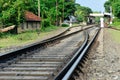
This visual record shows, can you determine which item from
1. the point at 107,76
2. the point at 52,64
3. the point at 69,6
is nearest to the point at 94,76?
the point at 107,76

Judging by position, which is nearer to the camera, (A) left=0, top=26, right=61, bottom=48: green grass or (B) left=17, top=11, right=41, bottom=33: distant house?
(A) left=0, top=26, right=61, bottom=48: green grass

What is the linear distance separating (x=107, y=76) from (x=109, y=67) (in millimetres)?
1975

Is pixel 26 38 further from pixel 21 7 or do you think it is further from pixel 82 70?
pixel 82 70

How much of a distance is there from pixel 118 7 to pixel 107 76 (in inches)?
3185

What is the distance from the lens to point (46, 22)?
67500 mm

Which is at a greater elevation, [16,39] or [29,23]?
[29,23]

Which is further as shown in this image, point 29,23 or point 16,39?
point 29,23

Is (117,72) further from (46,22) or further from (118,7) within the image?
(118,7)

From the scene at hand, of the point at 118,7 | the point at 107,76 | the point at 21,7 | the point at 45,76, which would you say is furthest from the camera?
the point at 118,7

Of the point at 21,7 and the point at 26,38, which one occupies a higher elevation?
the point at 21,7

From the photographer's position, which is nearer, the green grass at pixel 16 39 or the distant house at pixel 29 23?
the green grass at pixel 16 39

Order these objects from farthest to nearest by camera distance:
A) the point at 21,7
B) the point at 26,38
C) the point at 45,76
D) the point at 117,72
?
1. the point at 21,7
2. the point at 26,38
3. the point at 117,72
4. the point at 45,76

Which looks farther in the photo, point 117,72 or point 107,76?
point 117,72

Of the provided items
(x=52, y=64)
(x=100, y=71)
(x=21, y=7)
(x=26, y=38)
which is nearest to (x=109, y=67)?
(x=100, y=71)
